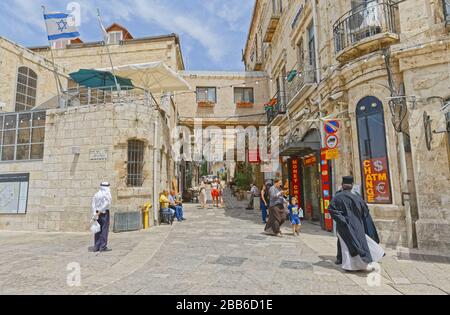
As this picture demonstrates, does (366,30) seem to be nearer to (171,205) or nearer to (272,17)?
(272,17)

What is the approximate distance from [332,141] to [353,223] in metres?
4.20

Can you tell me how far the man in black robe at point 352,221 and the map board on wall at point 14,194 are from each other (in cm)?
1158

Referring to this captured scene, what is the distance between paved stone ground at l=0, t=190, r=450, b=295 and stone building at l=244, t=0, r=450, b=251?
1.41 m

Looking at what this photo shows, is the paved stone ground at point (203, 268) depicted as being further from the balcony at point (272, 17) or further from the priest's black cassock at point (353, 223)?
the balcony at point (272, 17)

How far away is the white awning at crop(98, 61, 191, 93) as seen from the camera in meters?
12.4

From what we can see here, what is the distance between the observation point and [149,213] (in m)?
10.7

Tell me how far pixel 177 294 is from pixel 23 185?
1027 cm

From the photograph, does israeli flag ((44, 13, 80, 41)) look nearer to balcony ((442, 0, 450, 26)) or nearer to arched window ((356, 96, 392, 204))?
arched window ((356, 96, 392, 204))

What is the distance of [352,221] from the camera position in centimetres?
497

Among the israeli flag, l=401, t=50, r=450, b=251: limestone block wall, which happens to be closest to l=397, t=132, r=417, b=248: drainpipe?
l=401, t=50, r=450, b=251: limestone block wall

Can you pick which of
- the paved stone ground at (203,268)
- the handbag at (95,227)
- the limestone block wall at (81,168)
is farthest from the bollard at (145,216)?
the handbag at (95,227)

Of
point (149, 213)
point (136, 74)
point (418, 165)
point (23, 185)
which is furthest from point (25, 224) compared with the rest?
point (418, 165)

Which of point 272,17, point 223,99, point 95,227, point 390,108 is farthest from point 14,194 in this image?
point 272,17

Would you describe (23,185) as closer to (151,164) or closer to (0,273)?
(151,164)
